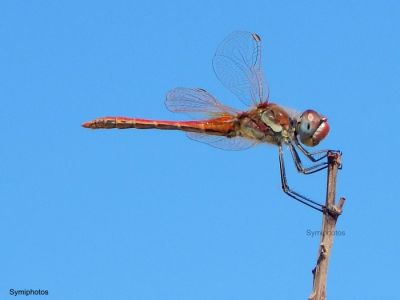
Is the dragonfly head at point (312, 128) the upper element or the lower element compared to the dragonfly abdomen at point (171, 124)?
lower

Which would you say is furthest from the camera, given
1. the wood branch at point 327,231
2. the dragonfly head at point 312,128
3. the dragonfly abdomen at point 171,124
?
the dragonfly abdomen at point 171,124

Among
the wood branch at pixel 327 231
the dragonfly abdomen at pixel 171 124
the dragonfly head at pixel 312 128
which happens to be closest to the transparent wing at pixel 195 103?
the dragonfly abdomen at pixel 171 124

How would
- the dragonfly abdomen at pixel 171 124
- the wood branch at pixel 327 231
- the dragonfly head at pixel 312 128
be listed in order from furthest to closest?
the dragonfly abdomen at pixel 171 124, the dragonfly head at pixel 312 128, the wood branch at pixel 327 231

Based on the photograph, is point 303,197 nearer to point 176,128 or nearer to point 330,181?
point 330,181

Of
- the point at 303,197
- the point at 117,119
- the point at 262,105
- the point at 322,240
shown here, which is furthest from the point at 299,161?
the point at 117,119

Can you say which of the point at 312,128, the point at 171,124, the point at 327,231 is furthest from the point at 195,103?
the point at 327,231

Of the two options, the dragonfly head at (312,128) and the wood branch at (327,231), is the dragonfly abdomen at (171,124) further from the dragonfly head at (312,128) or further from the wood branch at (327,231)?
the wood branch at (327,231)

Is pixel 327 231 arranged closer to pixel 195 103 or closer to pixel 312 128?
pixel 312 128
